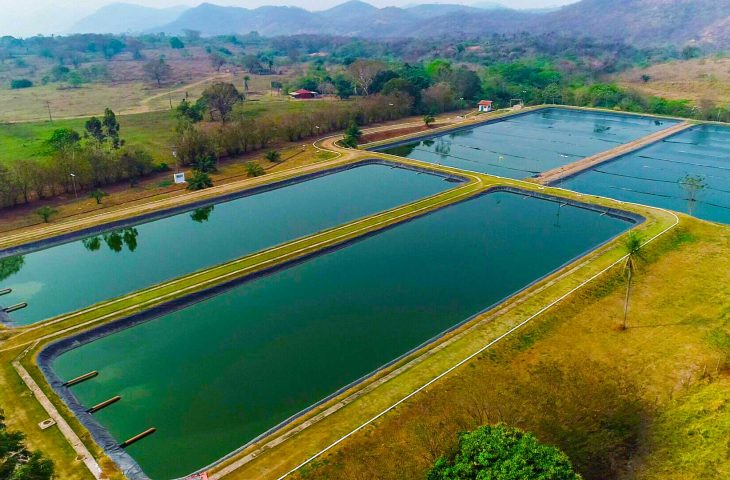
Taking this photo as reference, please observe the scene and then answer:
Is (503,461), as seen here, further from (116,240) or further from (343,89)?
(343,89)

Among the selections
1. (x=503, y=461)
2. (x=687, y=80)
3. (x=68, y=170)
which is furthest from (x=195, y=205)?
(x=687, y=80)

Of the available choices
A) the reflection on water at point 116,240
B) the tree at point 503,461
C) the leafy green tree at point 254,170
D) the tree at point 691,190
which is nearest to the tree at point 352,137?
the leafy green tree at point 254,170

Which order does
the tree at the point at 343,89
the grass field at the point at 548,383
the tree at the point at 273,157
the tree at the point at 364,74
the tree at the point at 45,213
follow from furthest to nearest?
the tree at the point at 343,89 → the tree at the point at 364,74 → the tree at the point at 273,157 → the tree at the point at 45,213 → the grass field at the point at 548,383

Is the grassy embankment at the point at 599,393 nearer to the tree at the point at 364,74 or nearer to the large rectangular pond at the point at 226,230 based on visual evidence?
the large rectangular pond at the point at 226,230

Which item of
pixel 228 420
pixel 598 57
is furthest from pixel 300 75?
pixel 228 420

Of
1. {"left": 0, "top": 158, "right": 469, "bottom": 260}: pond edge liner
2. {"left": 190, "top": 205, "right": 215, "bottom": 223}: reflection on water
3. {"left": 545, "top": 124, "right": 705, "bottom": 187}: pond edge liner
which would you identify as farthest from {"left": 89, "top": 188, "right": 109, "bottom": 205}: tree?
{"left": 545, "top": 124, "right": 705, "bottom": 187}: pond edge liner
